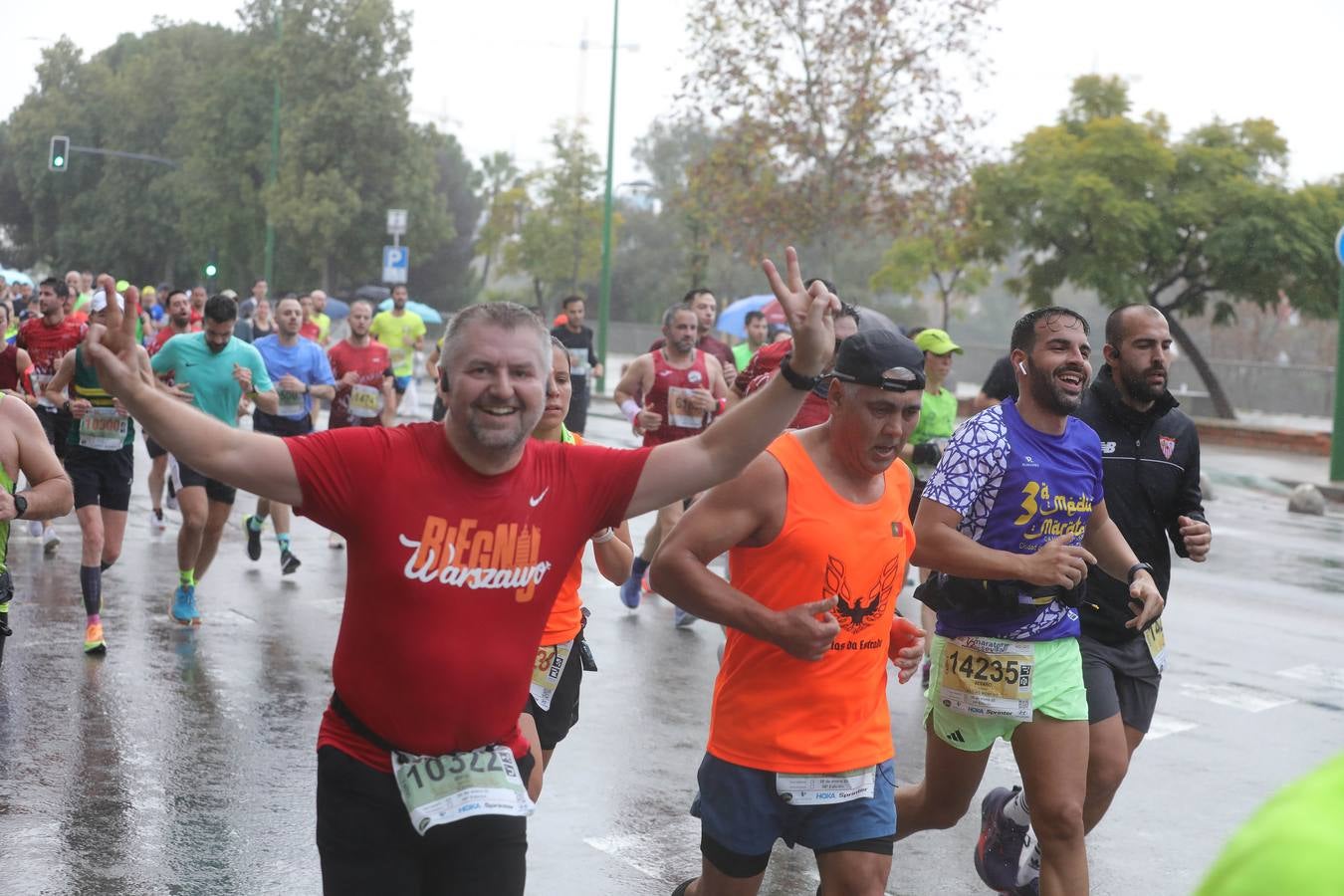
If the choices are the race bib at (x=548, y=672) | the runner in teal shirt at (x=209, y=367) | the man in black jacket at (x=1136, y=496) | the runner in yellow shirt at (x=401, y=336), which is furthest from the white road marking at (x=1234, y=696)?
the runner in yellow shirt at (x=401, y=336)

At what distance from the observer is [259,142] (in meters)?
61.8

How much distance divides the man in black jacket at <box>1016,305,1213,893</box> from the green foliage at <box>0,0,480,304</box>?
168ft

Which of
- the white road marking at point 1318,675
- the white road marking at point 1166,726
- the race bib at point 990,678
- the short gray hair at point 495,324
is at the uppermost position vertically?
the short gray hair at point 495,324

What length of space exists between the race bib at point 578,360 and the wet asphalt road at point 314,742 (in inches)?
153

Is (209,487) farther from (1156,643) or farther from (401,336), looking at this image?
(401,336)

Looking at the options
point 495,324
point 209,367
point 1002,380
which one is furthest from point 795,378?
point 209,367

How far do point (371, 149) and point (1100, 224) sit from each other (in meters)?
33.1

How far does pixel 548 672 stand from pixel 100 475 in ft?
16.6

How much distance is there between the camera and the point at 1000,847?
17.1 feet

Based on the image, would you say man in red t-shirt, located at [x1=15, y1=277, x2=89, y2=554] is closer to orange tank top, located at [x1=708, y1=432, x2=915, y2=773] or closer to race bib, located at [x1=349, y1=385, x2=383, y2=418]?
race bib, located at [x1=349, y1=385, x2=383, y2=418]

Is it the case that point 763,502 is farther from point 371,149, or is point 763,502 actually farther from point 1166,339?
point 371,149

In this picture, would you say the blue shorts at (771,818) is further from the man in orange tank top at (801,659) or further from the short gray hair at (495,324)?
the short gray hair at (495,324)

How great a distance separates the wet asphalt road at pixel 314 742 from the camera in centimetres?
562

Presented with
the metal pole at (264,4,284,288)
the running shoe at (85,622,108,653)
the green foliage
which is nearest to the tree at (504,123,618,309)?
the green foliage
